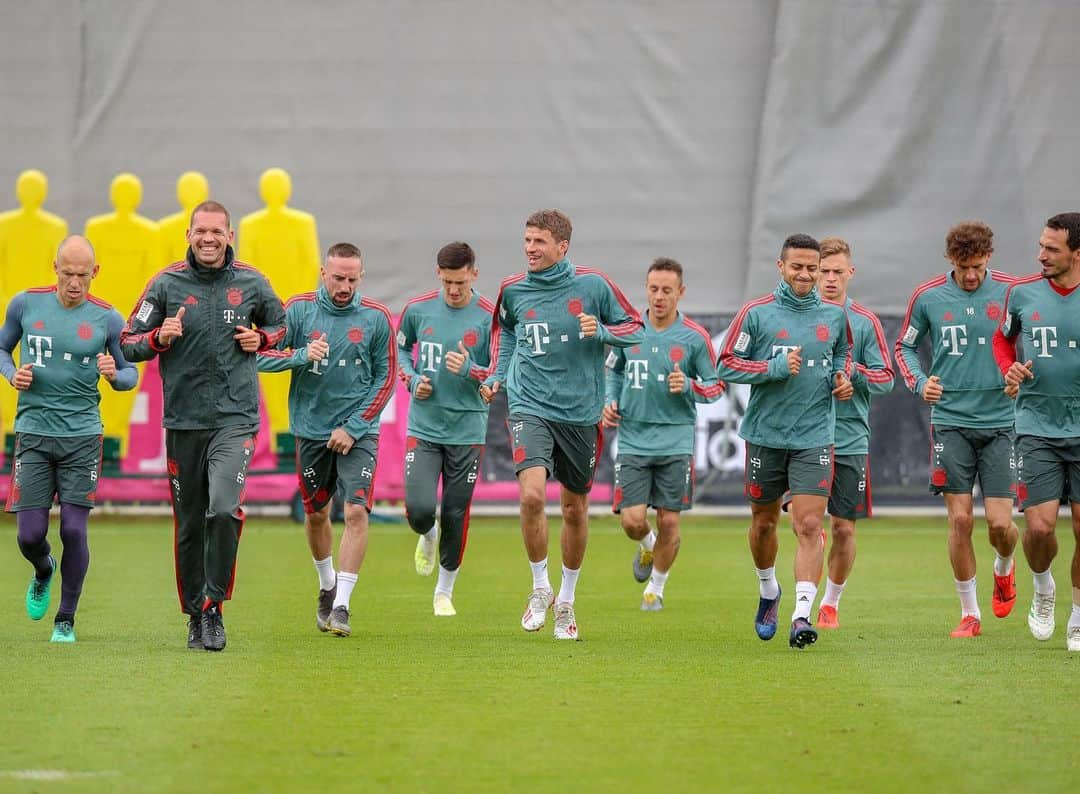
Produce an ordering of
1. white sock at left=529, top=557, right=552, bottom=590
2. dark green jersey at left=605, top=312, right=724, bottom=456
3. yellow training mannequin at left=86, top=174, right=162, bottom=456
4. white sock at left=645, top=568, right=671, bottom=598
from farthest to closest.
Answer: yellow training mannequin at left=86, top=174, right=162, bottom=456, dark green jersey at left=605, top=312, right=724, bottom=456, white sock at left=645, top=568, right=671, bottom=598, white sock at left=529, top=557, right=552, bottom=590

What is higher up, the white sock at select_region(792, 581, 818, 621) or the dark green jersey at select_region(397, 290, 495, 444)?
the dark green jersey at select_region(397, 290, 495, 444)

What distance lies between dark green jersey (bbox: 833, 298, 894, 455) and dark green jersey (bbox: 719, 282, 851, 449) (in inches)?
22.0

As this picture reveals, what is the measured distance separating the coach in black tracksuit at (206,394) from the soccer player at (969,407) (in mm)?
3879

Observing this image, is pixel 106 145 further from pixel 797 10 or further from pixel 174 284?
pixel 174 284

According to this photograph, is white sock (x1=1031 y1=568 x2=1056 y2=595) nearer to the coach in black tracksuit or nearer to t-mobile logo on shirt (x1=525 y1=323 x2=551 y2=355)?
t-mobile logo on shirt (x1=525 y1=323 x2=551 y2=355)

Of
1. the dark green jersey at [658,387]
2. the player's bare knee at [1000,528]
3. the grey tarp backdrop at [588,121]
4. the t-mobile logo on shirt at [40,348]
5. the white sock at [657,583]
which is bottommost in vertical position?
the white sock at [657,583]

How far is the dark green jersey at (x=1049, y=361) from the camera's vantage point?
9.55 m

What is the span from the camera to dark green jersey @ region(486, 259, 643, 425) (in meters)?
10.3

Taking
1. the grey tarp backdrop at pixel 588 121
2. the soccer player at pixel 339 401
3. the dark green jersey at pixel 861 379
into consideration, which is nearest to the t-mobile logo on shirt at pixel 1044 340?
the dark green jersey at pixel 861 379

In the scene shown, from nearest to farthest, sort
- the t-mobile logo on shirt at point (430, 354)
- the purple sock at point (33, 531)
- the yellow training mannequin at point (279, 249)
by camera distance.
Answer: the purple sock at point (33, 531)
the t-mobile logo on shirt at point (430, 354)
the yellow training mannequin at point (279, 249)

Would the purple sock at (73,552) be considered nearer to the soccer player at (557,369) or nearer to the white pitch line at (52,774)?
the soccer player at (557,369)

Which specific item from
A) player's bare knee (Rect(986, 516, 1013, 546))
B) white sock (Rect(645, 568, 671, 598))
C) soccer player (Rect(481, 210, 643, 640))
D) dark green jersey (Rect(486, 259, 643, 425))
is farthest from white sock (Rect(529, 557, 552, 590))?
player's bare knee (Rect(986, 516, 1013, 546))

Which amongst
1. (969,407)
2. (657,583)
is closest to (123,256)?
(657,583)

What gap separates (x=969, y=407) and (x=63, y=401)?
17.0ft
